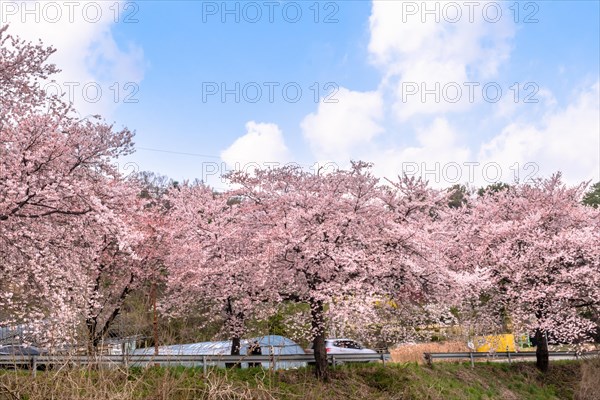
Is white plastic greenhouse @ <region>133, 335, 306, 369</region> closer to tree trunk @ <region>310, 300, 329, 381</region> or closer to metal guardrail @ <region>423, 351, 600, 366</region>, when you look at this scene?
tree trunk @ <region>310, 300, 329, 381</region>

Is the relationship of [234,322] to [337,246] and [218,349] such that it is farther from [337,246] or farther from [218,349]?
[337,246]

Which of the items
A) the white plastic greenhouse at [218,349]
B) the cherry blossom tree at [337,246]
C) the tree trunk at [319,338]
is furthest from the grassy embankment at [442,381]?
the cherry blossom tree at [337,246]

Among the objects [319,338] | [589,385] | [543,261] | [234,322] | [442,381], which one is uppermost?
[543,261]

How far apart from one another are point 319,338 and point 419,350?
924cm

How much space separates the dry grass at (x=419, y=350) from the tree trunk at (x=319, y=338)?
584 centimetres

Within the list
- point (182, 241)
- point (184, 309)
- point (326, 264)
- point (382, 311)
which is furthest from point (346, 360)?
point (182, 241)

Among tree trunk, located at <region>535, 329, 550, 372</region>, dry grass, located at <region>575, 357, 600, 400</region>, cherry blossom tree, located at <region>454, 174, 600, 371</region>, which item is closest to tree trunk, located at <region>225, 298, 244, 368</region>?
cherry blossom tree, located at <region>454, 174, 600, 371</region>

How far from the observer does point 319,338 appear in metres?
15.2

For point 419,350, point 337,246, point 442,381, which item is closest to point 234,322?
point 337,246

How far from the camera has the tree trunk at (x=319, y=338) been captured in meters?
15.0

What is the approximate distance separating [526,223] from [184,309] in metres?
13.3

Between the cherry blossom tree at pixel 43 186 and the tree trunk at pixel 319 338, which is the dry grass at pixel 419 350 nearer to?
the tree trunk at pixel 319 338

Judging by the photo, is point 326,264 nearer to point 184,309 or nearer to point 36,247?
point 184,309

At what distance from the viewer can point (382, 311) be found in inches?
653
